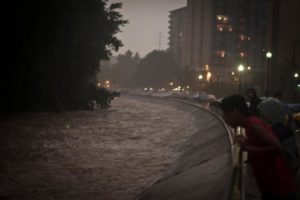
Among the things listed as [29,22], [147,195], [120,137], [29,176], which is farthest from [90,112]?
[147,195]

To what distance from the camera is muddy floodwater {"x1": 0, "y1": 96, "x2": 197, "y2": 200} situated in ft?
52.3

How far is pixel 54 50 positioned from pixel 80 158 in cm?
3023

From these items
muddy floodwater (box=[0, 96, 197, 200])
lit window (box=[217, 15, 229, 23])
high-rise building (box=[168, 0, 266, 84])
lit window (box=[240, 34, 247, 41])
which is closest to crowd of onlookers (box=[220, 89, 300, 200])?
muddy floodwater (box=[0, 96, 197, 200])

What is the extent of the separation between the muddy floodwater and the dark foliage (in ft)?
20.1

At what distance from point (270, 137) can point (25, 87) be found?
45761 mm

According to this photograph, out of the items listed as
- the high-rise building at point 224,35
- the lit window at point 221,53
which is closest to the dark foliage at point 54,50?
the high-rise building at point 224,35

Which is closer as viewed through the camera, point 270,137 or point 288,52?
point 270,137

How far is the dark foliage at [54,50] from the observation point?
44875mm

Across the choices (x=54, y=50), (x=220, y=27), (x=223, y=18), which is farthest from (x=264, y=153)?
(x=223, y=18)

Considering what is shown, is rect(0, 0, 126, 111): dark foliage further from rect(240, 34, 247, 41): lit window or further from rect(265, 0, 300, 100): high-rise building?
rect(240, 34, 247, 41): lit window

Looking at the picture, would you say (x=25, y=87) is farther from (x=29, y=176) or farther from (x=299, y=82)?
(x=299, y=82)

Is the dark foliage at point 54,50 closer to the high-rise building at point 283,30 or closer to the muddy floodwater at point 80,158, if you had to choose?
the muddy floodwater at point 80,158

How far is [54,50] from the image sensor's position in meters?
51.4

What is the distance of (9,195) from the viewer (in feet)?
48.6
